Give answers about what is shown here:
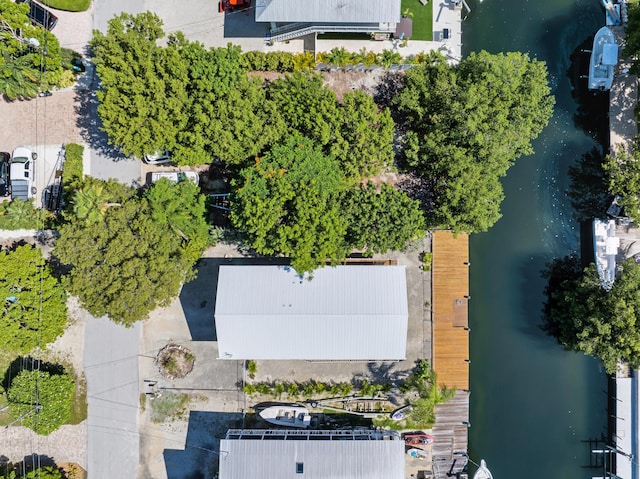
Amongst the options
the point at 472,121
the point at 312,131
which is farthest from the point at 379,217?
the point at 472,121

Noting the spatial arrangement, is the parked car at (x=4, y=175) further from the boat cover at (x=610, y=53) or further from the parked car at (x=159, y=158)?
the boat cover at (x=610, y=53)

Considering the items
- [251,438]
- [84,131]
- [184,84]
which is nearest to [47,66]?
[84,131]

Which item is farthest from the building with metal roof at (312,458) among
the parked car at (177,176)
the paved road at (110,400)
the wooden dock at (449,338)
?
the parked car at (177,176)

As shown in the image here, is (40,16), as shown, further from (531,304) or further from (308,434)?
(531,304)

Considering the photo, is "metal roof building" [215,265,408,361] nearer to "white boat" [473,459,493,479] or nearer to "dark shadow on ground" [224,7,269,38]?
"white boat" [473,459,493,479]

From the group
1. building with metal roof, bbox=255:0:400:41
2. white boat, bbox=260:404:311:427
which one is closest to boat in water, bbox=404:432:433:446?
white boat, bbox=260:404:311:427

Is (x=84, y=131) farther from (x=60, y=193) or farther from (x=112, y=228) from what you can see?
(x=112, y=228)

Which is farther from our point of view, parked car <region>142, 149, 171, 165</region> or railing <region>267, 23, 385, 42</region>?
parked car <region>142, 149, 171, 165</region>
